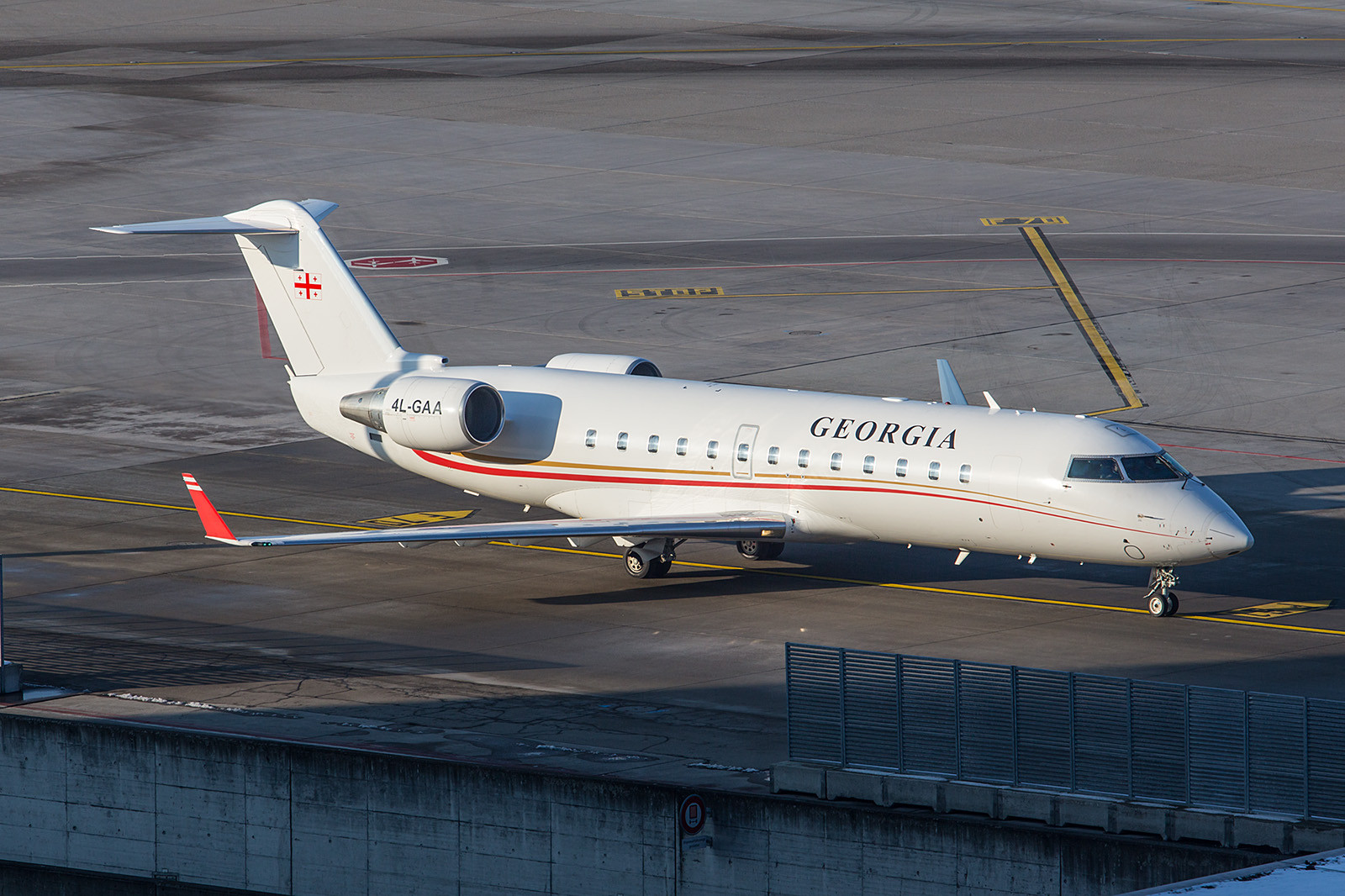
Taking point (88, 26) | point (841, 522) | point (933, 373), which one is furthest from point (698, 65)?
point (841, 522)

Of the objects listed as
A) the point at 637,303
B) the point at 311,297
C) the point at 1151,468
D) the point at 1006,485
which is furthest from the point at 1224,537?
the point at 637,303

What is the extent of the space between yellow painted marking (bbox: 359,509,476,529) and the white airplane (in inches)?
60.6

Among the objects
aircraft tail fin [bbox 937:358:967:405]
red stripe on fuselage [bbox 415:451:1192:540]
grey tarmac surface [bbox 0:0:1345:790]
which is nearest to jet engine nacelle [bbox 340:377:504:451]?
red stripe on fuselage [bbox 415:451:1192:540]

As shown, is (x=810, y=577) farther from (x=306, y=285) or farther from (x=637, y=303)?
(x=637, y=303)

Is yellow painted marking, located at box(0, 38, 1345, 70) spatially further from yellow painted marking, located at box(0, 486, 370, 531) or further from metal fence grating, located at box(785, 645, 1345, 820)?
metal fence grating, located at box(785, 645, 1345, 820)

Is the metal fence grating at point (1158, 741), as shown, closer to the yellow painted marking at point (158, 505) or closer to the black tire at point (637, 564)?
the black tire at point (637, 564)

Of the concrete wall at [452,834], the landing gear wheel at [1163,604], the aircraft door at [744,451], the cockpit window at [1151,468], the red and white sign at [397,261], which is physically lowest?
the concrete wall at [452,834]

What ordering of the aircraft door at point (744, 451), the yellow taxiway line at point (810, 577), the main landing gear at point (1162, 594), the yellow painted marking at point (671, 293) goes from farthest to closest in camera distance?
1. the yellow painted marking at point (671, 293)
2. the aircraft door at point (744, 451)
3. the main landing gear at point (1162, 594)
4. the yellow taxiway line at point (810, 577)

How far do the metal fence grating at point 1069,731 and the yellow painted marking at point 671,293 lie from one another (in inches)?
1439

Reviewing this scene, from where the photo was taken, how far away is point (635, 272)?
66.2 m

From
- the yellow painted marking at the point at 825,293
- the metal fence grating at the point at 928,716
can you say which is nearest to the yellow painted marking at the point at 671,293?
the yellow painted marking at the point at 825,293

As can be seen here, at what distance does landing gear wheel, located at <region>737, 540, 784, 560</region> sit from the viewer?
3975 cm

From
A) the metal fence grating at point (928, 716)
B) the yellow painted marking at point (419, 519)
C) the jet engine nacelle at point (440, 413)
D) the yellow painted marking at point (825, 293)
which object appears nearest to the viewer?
the metal fence grating at point (928, 716)

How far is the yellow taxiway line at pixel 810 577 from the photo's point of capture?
3487cm
